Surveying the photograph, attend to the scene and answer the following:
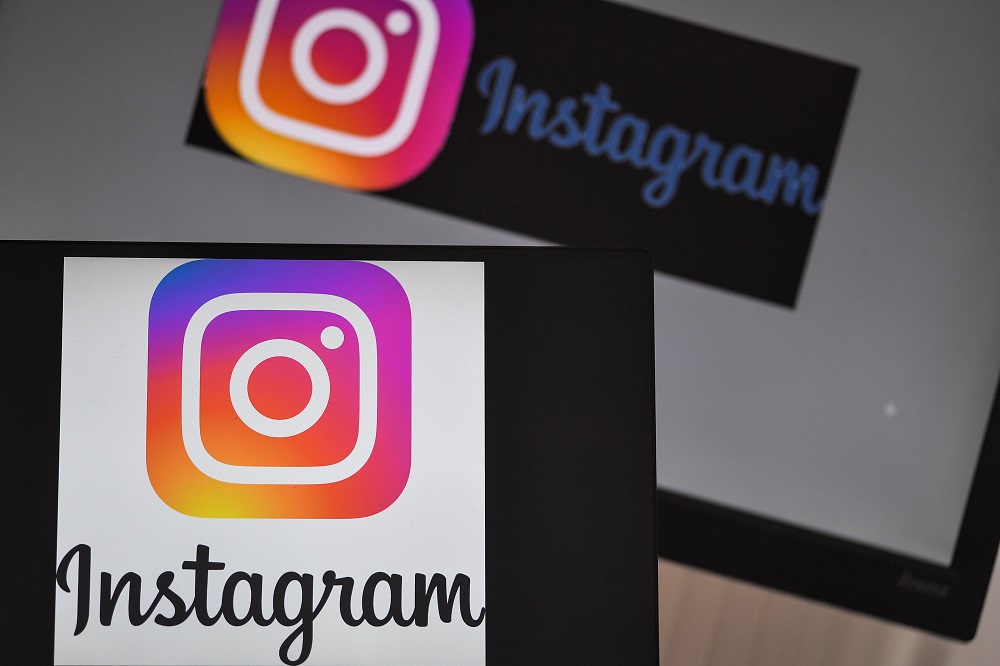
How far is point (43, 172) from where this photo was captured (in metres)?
1.05

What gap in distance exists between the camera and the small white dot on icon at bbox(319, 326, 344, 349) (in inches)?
20.4

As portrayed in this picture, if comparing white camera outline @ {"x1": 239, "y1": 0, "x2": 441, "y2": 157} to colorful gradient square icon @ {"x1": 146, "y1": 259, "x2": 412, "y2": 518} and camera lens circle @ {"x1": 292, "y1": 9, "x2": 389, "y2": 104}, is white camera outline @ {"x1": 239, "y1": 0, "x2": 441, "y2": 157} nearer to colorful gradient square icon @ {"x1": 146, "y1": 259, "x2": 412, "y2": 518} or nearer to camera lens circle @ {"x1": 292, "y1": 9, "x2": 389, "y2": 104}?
camera lens circle @ {"x1": 292, "y1": 9, "x2": 389, "y2": 104}

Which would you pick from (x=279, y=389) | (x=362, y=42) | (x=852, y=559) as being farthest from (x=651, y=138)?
(x=279, y=389)

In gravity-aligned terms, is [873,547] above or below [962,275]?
below

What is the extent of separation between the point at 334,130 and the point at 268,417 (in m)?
0.65

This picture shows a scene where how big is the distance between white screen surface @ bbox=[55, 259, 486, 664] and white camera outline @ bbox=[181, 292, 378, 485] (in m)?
0.01

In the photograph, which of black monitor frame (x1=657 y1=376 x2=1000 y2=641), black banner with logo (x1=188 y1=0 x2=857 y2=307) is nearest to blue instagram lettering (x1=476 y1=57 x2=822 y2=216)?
black banner with logo (x1=188 y1=0 x2=857 y2=307)

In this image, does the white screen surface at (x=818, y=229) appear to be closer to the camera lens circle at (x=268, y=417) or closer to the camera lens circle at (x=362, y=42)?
A: the camera lens circle at (x=362, y=42)

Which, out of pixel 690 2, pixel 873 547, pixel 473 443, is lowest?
pixel 873 547

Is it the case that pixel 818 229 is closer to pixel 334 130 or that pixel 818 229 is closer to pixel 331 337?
pixel 334 130

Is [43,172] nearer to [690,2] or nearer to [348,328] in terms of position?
[348,328]

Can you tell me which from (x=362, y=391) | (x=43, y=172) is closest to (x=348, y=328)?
(x=362, y=391)

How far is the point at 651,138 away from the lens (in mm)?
1093

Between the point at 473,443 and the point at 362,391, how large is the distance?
0.08 metres
